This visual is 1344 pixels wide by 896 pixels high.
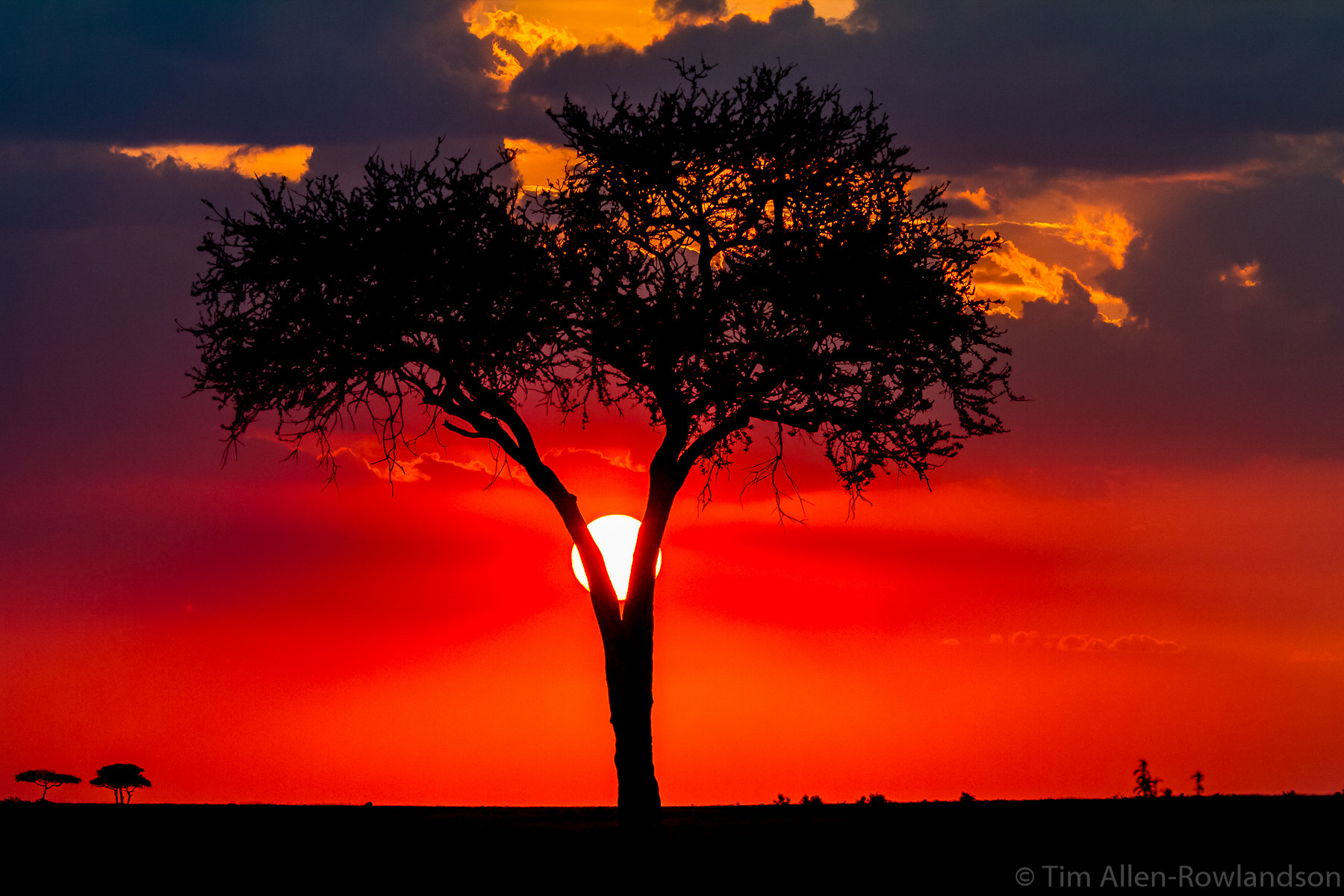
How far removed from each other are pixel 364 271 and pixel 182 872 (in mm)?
10337

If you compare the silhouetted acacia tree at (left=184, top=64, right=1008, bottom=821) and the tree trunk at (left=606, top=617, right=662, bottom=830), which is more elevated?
the silhouetted acacia tree at (left=184, top=64, right=1008, bottom=821)

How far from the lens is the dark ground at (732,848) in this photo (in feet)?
54.5

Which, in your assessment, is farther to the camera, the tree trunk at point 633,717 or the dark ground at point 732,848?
the tree trunk at point 633,717

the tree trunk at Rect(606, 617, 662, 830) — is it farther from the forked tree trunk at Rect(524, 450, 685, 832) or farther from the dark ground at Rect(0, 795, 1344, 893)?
the dark ground at Rect(0, 795, 1344, 893)

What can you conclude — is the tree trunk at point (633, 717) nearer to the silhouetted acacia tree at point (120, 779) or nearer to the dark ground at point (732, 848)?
the dark ground at point (732, 848)

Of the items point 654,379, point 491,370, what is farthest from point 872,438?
point 491,370

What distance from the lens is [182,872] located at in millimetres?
17531

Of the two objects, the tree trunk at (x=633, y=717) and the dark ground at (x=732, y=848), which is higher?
the tree trunk at (x=633, y=717)

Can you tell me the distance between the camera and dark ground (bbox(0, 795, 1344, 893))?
16.6m

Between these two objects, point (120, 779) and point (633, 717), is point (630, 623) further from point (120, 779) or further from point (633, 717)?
point (120, 779)

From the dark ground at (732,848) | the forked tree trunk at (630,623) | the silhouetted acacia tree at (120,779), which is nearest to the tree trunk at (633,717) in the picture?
the forked tree trunk at (630,623)

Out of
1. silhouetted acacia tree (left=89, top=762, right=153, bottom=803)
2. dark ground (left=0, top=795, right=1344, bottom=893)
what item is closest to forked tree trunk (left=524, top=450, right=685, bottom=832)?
dark ground (left=0, top=795, right=1344, bottom=893)

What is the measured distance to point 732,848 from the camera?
19.6 meters

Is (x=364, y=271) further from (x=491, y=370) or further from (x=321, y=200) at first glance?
(x=491, y=370)
